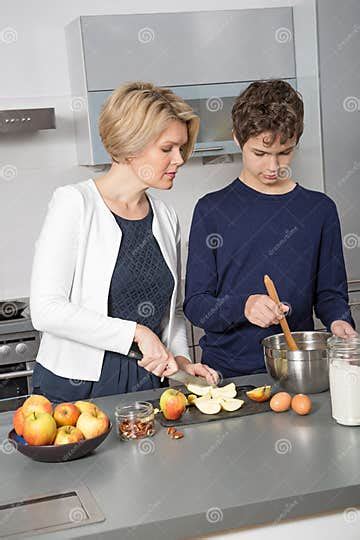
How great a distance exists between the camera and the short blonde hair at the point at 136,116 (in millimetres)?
1919

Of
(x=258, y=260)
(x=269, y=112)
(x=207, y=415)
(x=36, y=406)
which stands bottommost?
(x=207, y=415)

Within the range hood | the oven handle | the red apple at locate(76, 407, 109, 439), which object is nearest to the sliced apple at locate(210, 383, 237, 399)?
the red apple at locate(76, 407, 109, 439)

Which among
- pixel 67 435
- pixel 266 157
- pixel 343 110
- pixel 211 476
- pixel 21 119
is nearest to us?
pixel 211 476

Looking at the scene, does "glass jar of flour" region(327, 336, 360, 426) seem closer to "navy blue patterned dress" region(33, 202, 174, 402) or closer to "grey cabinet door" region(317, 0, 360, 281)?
"navy blue patterned dress" region(33, 202, 174, 402)

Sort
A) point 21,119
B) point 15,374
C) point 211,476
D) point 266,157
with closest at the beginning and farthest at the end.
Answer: point 211,476 < point 266,157 < point 15,374 < point 21,119

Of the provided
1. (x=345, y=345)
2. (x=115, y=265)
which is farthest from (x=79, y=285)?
(x=345, y=345)

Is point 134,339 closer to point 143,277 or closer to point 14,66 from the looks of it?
point 143,277

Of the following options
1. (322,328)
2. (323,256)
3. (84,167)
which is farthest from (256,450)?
(84,167)

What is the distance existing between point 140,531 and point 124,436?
1.31 ft

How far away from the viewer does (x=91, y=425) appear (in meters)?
1.54

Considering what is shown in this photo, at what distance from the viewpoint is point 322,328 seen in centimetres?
361

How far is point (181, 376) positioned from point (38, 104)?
2.24m

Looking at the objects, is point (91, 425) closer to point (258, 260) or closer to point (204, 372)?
point (204, 372)

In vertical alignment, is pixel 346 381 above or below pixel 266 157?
below
